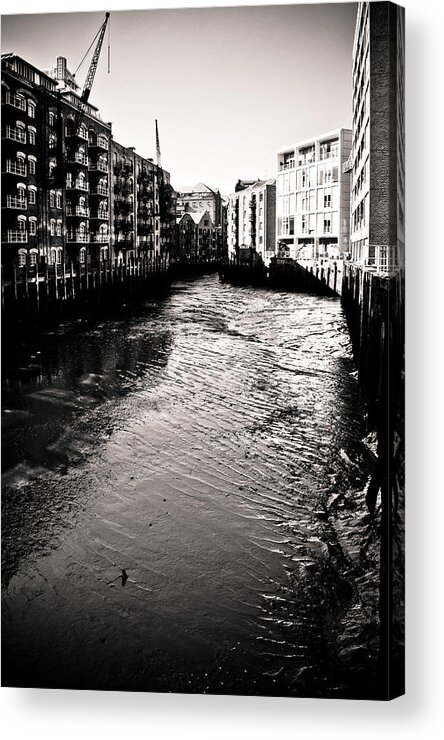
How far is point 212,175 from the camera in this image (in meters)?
4.09

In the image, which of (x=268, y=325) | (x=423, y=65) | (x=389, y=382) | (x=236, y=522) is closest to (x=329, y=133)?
(x=423, y=65)

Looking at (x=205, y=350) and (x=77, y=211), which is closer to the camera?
(x=205, y=350)

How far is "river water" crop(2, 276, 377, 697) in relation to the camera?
3668mm

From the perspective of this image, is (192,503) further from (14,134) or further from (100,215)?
(14,134)

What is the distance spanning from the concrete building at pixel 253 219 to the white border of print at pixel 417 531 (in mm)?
762

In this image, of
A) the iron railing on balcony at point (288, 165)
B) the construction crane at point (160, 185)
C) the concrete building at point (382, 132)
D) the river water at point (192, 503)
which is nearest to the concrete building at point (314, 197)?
the iron railing on balcony at point (288, 165)

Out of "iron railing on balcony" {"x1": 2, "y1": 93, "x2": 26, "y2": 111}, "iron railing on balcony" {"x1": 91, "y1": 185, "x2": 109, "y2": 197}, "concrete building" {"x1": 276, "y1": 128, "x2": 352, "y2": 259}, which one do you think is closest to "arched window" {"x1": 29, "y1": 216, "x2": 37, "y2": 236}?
"iron railing on balcony" {"x1": 91, "y1": 185, "x2": 109, "y2": 197}

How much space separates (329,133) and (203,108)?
0.71 m

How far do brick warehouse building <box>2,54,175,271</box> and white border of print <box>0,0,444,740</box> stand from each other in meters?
1.35

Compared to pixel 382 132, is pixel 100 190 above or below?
below

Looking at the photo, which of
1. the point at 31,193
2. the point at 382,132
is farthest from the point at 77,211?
the point at 382,132

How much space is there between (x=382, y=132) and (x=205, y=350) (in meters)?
1.42

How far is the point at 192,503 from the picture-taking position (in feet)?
12.5

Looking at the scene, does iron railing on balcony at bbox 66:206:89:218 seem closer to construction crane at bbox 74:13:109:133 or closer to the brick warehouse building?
→ the brick warehouse building
